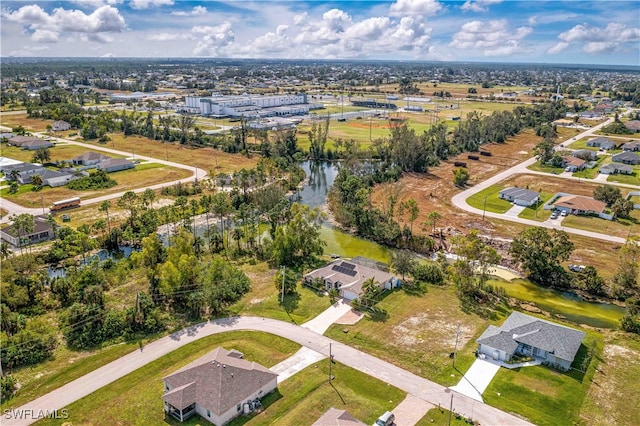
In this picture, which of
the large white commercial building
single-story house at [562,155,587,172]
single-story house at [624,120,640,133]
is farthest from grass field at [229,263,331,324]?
single-story house at [624,120,640,133]

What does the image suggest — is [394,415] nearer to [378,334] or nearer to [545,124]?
[378,334]

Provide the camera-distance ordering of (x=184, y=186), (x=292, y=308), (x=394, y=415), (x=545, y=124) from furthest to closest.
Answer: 1. (x=545, y=124)
2. (x=184, y=186)
3. (x=292, y=308)
4. (x=394, y=415)

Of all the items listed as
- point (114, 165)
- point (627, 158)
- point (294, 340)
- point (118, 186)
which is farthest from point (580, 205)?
point (114, 165)

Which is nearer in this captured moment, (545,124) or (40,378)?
(40,378)

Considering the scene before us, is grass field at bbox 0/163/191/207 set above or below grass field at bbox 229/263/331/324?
above

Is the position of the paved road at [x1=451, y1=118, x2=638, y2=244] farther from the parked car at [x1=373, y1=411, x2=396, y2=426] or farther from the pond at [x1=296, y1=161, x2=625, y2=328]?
the parked car at [x1=373, y1=411, x2=396, y2=426]

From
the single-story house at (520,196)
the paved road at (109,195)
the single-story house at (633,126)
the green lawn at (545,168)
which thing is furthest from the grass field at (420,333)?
the single-story house at (633,126)

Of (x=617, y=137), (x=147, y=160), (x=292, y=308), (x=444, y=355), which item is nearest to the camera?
(x=444, y=355)

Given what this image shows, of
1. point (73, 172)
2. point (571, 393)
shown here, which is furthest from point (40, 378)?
point (73, 172)
